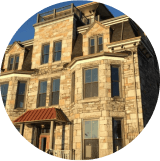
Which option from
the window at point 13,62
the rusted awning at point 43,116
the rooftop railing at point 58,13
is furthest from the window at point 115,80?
the window at point 13,62

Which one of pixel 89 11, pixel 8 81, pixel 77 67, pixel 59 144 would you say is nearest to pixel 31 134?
pixel 59 144

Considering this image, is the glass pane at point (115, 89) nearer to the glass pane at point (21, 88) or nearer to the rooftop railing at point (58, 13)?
the rooftop railing at point (58, 13)

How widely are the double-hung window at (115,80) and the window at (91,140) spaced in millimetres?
2330

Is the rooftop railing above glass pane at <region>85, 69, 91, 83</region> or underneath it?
above

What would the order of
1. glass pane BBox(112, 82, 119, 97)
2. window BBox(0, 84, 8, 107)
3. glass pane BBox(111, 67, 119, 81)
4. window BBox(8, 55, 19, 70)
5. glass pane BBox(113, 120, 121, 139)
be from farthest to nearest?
window BBox(8, 55, 19, 70) → window BBox(0, 84, 8, 107) → glass pane BBox(111, 67, 119, 81) → glass pane BBox(112, 82, 119, 97) → glass pane BBox(113, 120, 121, 139)

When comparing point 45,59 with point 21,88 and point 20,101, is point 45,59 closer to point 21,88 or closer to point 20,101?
point 21,88

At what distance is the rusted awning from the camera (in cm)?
1357

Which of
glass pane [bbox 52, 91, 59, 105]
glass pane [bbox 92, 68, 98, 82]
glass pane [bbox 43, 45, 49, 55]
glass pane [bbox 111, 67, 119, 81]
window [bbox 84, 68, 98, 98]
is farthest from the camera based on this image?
glass pane [bbox 43, 45, 49, 55]

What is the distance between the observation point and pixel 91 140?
1245 cm

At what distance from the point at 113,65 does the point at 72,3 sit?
6.83 meters

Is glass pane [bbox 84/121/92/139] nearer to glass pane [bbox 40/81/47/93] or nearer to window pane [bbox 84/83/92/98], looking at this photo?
window pane [bbox 84/83/92/98]

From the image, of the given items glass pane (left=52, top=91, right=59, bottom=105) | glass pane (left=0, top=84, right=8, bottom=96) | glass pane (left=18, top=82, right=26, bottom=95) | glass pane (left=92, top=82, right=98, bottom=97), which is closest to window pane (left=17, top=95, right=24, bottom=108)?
glass pane (left=18, top=82, right=26, bottom=95)

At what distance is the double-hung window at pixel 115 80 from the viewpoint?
1331cm

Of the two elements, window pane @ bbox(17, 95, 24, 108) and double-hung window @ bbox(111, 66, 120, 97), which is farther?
window pane @ bbox(17, 95, 24, 108)
